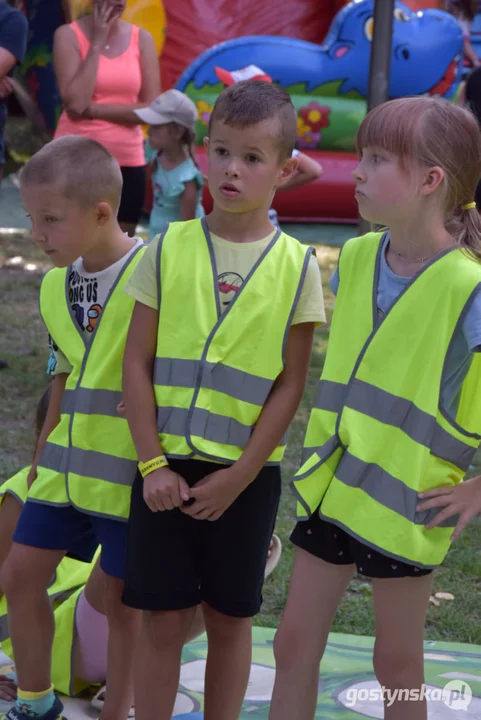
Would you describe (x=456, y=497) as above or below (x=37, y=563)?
above

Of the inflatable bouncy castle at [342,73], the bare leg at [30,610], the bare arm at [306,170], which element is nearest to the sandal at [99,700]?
the bare leg at [30,610]

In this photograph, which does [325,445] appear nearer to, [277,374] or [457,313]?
[277,374]

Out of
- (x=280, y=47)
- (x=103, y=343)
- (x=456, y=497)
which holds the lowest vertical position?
(x=456, y=497)

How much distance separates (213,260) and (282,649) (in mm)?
824

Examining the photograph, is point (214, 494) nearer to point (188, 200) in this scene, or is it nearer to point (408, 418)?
point (408, 418)

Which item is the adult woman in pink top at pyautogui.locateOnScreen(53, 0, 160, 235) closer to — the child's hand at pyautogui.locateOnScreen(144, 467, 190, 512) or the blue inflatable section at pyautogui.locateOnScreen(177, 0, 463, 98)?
the child's hand at pyautogui.locateOnScreen(144, 467, 190, 512)

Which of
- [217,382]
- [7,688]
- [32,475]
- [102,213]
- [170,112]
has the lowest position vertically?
[7,688]

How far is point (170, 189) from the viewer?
516cm

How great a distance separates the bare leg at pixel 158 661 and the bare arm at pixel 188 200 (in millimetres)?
3141

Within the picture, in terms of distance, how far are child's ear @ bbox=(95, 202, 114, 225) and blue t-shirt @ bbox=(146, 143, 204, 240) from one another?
9.03 ft

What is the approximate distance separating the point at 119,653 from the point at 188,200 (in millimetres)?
3109

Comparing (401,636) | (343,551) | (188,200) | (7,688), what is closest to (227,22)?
(188,200)

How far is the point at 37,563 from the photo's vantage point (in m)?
2.35

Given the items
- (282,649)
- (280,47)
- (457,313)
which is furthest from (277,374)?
(280,47)
